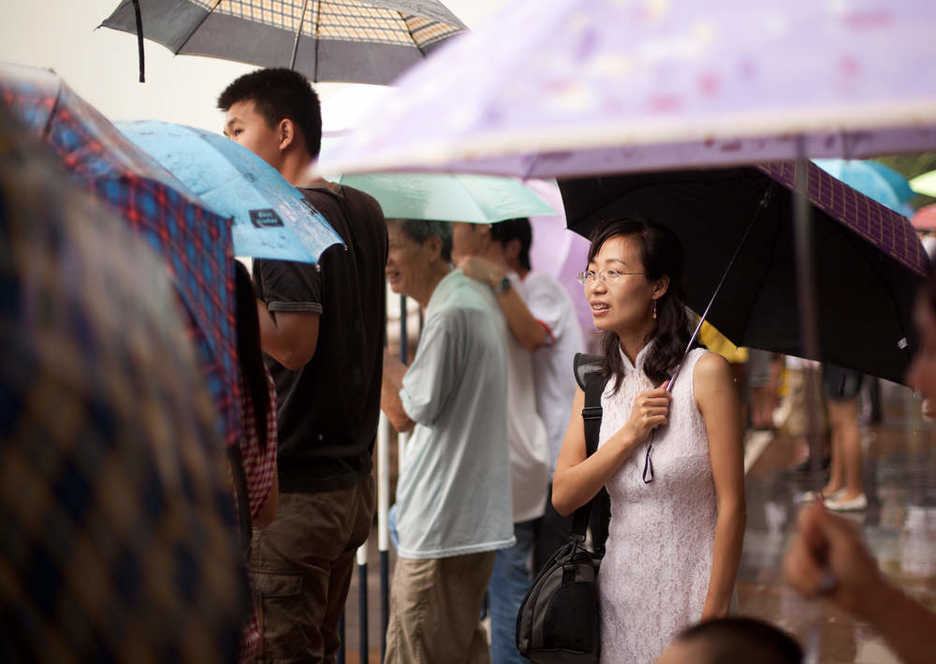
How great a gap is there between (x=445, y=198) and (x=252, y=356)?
2133mm

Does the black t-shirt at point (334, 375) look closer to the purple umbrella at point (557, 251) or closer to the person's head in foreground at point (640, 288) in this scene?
the person's head in foreground at point (640, 288)

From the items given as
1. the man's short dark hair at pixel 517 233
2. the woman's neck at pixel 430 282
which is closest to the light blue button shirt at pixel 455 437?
the woman's neck at pixel 430 282

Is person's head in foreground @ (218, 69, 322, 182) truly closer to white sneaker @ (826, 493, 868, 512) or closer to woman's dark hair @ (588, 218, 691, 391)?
woman's dark hair @ (588, 218, 691, 391)

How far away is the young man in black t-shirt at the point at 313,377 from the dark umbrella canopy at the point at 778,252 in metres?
0.74

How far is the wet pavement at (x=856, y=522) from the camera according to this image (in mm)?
5789

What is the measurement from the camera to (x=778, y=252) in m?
3.03

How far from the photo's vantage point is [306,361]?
121 inches

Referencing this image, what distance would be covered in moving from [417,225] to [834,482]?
6584mm

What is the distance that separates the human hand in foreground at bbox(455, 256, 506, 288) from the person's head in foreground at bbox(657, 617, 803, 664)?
2874 millimetres

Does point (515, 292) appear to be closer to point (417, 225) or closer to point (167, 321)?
point (417, 225)

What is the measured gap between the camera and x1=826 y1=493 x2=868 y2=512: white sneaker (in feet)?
29.2

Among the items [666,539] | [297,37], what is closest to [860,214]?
[666,539]

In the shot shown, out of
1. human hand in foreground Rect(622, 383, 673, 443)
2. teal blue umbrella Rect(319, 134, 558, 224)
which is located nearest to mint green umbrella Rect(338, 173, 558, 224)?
teal blue umbrella Rect(319, 134, 558, 224)

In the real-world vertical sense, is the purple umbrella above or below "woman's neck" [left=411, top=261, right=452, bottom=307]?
above
